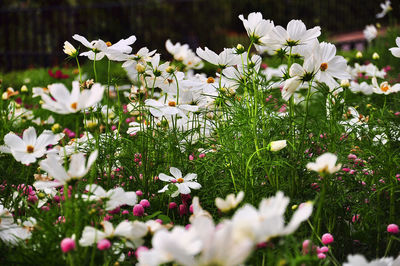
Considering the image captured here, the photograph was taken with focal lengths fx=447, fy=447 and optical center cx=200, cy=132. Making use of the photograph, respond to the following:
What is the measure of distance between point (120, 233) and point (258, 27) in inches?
30.9

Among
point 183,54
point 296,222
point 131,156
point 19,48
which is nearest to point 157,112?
point 131,156

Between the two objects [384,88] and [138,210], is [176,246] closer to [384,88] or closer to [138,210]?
[138,210]

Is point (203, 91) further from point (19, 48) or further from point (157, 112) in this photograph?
point (19, 48)

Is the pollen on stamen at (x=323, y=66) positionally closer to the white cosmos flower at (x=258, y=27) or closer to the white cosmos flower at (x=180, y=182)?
the white cosmos flower at (x=258, y=27)

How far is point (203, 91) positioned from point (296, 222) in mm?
1039

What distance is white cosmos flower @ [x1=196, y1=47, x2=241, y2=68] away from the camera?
1.56 meters

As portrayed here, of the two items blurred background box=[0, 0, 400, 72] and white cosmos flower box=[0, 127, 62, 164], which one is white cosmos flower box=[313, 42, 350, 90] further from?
blurred background box=[0, 0, 400, 72]

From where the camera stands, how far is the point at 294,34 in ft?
4.36

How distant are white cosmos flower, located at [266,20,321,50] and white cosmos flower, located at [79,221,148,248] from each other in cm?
73

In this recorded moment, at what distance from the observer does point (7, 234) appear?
1088mm

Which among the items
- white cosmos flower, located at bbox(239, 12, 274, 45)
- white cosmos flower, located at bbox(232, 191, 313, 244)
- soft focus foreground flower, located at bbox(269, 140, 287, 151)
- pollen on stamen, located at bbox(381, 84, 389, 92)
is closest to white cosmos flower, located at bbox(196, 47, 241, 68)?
white cosmos flower, located at bbox(239, 12, 274, 45)

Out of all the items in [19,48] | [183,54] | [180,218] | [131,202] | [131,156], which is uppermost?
[183,54]

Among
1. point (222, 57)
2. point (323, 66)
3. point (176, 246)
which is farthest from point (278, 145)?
point (176, 246)

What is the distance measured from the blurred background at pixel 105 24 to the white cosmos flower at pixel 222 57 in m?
5.83
